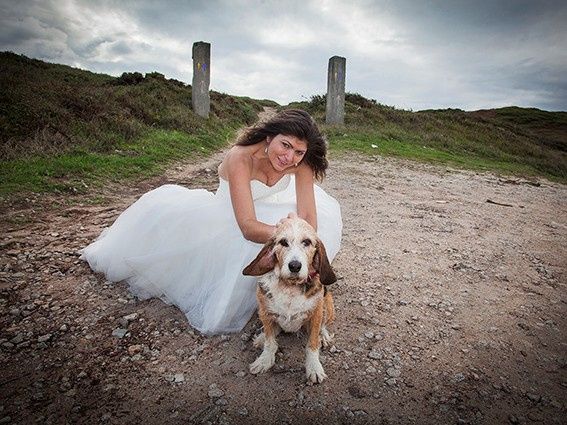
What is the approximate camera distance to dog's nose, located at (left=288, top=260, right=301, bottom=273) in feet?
7.82

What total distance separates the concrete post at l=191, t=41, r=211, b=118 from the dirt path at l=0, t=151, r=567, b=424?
12.0 m

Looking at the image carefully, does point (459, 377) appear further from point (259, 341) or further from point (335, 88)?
point (335, 88)

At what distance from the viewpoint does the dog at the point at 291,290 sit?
2.58m

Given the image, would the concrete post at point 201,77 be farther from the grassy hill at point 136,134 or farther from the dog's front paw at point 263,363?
the dog's front paw at point 263,363

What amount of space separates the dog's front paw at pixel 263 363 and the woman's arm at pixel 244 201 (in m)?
0.97

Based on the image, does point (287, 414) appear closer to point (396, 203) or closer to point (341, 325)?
point (341, 325)

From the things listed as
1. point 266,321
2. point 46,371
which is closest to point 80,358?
point 46,371

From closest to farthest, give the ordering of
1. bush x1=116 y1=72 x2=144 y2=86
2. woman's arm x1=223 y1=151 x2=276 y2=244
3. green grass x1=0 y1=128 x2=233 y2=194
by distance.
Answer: woman's arm x1=223 y1=151 x2=276 y2=244
green grass x1=0 y1=128 x2=233 y2=194
bush x1=116 y1=72 x2=144 y2=86

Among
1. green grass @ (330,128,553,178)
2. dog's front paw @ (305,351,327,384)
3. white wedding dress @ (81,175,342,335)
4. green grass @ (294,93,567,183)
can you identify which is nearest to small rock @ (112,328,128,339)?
white wedding dress @ (81,175,342,335)

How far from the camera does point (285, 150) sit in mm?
3299

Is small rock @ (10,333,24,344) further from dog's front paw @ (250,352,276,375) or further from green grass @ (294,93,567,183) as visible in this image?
green grass @ (294,93,567,183)

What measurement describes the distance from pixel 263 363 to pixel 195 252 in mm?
1309

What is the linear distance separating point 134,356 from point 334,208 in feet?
8.84

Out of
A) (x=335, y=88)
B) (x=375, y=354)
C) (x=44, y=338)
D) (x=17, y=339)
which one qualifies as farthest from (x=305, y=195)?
(x=335, y=88)
